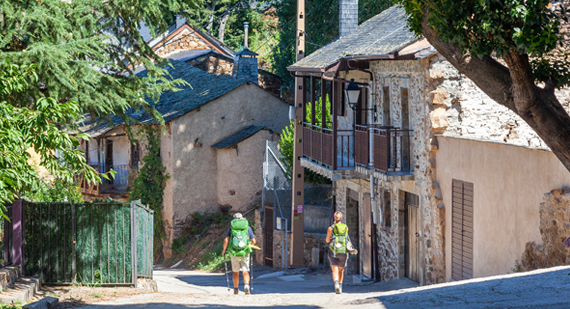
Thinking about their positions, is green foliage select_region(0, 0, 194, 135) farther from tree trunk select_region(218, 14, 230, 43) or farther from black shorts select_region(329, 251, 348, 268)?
tree trunk select_region(218, 14, 230, 43)

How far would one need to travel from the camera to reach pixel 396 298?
33.7 ft

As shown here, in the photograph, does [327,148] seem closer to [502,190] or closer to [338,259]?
[338,259]

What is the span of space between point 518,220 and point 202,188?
1750cm

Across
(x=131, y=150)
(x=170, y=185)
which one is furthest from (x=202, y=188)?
(x=131, y=150)

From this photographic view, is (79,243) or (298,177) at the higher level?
(298,177)

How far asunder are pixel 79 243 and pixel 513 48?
7996 millimetres

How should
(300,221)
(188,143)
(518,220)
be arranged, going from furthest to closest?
(188,143)
(300,221)
(518,220)

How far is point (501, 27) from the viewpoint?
6828mm

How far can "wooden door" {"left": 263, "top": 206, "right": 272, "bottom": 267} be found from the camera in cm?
→ 2259

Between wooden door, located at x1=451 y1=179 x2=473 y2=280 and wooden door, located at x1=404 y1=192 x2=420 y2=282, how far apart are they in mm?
1837

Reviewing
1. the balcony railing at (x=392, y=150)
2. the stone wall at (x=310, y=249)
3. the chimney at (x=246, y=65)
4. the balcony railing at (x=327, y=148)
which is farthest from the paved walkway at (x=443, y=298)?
the chimney at (x=246, y=65)

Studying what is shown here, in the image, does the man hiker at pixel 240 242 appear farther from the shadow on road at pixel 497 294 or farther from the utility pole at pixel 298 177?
the utility pole at pixel 298 177

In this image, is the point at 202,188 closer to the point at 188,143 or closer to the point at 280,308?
the point at 188,143

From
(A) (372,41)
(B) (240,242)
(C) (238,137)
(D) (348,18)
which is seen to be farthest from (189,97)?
(B) (240,242)
